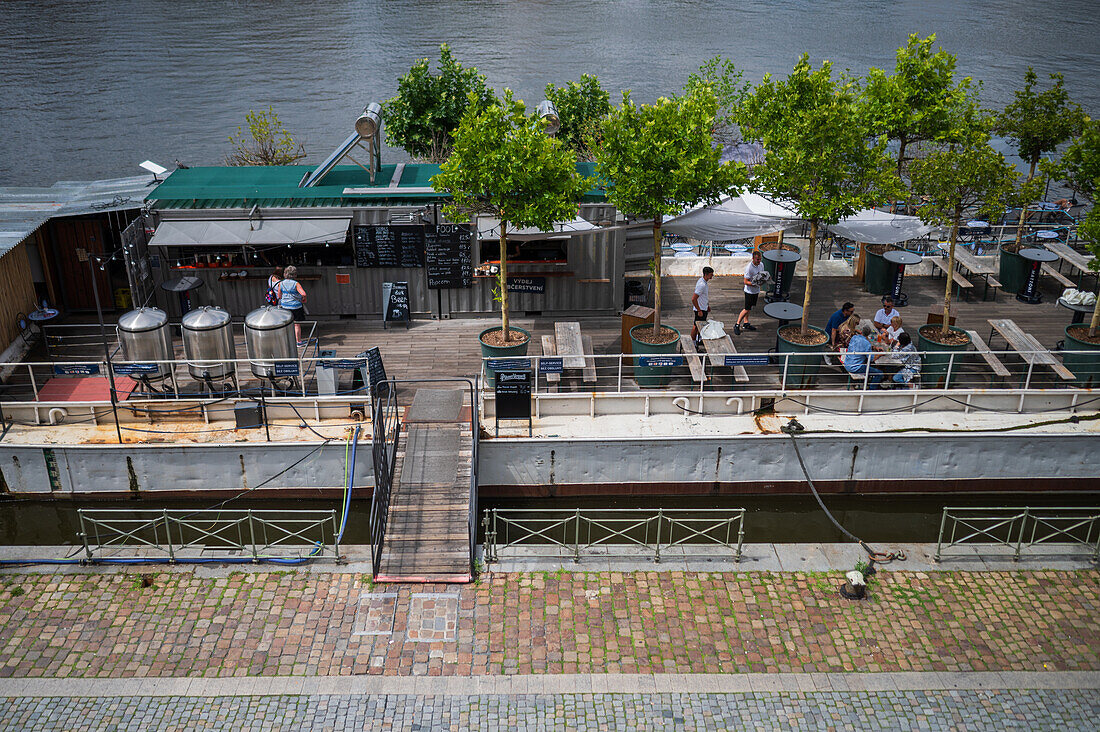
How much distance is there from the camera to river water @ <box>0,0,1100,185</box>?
167ft

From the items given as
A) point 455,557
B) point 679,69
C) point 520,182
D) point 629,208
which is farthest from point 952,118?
point 679,69

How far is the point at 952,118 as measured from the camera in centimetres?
2148

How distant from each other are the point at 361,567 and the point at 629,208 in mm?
8063

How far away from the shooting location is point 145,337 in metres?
16.6

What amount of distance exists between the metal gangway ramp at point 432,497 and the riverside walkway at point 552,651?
0.43 meters

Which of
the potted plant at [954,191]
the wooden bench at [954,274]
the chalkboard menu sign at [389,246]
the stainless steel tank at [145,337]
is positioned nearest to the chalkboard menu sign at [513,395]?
the chalkboard menu sign at [389,246]

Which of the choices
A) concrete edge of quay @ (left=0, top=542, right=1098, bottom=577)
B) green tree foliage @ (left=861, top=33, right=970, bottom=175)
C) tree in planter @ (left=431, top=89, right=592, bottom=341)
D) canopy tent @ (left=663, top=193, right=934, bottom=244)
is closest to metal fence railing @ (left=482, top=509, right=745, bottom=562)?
concrete edge of quay @ (left=0, top=542, right=1098, bottom=577)

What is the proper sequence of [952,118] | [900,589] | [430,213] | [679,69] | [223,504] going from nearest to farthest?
[900,589] < [223,504] < [430,213] < [952,118] < [679,69]

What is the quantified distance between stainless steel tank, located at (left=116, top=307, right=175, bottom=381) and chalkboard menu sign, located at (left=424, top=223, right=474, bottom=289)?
572 cm

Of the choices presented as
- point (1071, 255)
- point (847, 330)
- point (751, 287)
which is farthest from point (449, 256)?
point (1071, 255)

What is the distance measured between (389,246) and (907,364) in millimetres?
10993

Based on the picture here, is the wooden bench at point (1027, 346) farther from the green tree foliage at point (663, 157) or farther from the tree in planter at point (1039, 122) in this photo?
the green tree foliage at point (663, 157)

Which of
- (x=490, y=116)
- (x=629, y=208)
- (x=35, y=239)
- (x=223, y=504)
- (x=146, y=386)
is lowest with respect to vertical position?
(x=223, y=504)

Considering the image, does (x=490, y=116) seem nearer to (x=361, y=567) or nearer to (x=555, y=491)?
(x=555, y=491)
